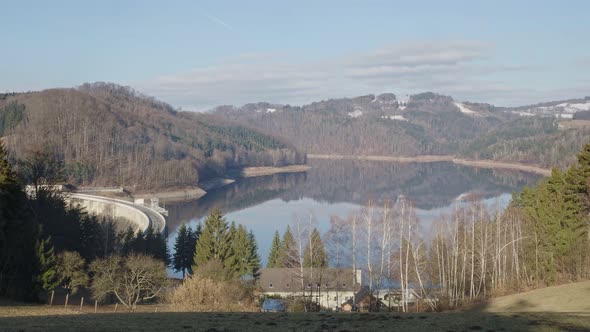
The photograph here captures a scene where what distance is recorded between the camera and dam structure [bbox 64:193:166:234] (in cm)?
7056

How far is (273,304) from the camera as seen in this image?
33.9m

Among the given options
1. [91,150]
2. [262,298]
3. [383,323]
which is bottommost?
[262,298]

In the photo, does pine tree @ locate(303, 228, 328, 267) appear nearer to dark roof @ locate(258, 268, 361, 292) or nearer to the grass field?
dark roof @ locate(258, 268, 361, 292)

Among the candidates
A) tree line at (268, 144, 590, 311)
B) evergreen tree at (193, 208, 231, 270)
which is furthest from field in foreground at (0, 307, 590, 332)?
evergreen tree at (193, 208, 231, 270)

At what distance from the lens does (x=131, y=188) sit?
4471 inches

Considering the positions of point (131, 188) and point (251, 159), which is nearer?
point (131, 188)

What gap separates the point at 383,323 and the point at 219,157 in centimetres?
15958

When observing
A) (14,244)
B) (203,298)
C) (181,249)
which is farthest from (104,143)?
(203,298)

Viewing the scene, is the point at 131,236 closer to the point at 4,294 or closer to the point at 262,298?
the point at 262,298

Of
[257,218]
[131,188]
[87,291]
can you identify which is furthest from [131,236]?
[131,188]

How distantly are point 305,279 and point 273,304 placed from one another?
93.5 inches

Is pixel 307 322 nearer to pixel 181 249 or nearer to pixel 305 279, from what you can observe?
pixel 305 279

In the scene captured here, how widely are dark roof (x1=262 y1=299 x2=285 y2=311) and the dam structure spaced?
34159 mm

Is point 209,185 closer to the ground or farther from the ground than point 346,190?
farther from the ground
